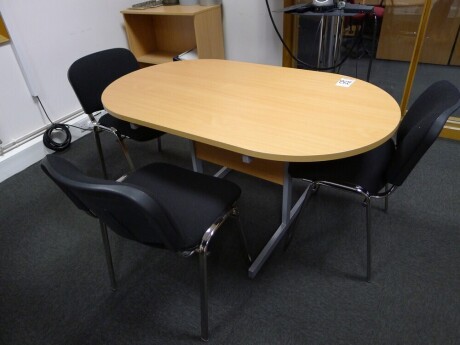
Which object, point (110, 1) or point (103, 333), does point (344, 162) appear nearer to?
point (103, 333)

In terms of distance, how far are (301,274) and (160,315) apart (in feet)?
2.16

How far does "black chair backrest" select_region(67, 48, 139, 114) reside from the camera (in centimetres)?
183

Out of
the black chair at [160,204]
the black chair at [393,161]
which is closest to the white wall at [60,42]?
the black chair at [160,204]

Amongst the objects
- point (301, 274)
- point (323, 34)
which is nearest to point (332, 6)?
point (323, 34)

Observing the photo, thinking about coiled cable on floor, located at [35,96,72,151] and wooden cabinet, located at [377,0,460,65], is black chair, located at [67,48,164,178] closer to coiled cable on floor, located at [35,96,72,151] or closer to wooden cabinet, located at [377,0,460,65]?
coiled cable on floor, located at [35,96,72,151]

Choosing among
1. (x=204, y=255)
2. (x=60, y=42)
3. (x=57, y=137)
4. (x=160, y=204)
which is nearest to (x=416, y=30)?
(x=204, y=255)

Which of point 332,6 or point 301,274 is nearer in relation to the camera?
point 301,274

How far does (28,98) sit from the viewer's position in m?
2.42

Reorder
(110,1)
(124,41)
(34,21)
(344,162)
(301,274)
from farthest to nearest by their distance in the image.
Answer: (124,41) < (110,1) < (34,21) < (301,274) < (344,162)

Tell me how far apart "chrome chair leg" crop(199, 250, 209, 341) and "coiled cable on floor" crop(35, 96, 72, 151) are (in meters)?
1.99

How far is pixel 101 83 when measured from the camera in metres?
1.94

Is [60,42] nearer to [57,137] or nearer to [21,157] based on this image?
[57,137]

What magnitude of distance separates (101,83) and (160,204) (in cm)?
142

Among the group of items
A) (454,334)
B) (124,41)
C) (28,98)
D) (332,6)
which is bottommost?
(454,334)
